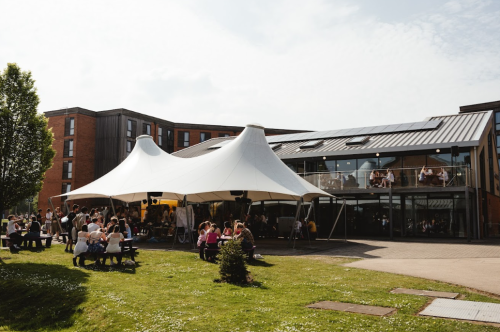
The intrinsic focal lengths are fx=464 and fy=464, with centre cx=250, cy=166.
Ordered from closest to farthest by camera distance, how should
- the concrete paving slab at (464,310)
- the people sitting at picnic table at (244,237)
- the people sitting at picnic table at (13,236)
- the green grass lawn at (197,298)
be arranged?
1. the concrete paving slab at (464,310)
2. the green grass lawn at (197,298)
3. the people sitting at picnic table at (244,237)
4. the people sitting at picnic table at (13,236)

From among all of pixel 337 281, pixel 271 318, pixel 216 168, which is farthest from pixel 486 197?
pixel 271 318

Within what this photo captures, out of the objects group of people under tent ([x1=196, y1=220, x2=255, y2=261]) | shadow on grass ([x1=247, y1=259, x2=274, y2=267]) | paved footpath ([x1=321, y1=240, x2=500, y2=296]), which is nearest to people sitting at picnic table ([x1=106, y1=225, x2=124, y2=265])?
group of people under tent ([x1=196, y1=220, x2=255, y2=261])

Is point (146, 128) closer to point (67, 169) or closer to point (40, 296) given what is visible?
point (67, 169)

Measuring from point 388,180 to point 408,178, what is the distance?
0.98 m

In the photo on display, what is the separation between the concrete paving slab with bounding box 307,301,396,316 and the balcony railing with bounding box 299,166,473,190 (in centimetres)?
1645

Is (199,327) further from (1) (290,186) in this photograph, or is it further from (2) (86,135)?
Answer: (2) (86,135)

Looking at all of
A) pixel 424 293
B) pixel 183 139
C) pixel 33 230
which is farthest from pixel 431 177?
pixel 183 139

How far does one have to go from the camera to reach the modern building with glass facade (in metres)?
23.0

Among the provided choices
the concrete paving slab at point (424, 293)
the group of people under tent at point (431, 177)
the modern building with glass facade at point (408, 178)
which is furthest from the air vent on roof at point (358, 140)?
the concrete paving slab at point (424, 293)

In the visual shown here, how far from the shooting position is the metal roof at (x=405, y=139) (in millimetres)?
23828

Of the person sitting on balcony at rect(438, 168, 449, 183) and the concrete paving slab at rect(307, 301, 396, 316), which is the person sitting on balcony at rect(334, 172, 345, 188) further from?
the concrete paving slab at rect(307, 301, 396, 316)

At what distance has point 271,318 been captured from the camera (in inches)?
268

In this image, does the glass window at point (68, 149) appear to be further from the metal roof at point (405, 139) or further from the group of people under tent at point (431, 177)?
the group of people under tent at point (431, 177)

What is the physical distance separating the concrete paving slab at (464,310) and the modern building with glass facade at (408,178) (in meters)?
15.1
